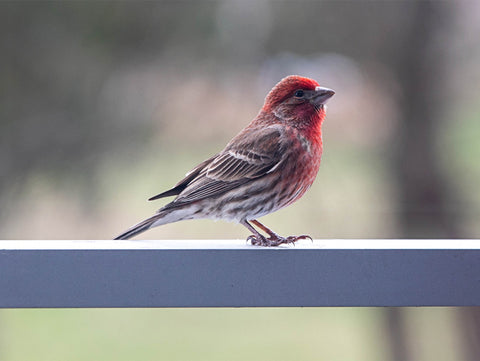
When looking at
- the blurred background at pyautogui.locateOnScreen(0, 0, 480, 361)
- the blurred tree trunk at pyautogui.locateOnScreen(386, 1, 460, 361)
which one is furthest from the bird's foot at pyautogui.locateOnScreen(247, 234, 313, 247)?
the blurred tree trunk at pyautogui.locateOnScreen(386, 1, 460, 361)

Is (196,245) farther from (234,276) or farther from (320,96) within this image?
(320,96)

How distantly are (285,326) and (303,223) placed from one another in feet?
6.88

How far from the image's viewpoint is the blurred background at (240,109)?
14.3ft

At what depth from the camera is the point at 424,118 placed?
480 centimetres

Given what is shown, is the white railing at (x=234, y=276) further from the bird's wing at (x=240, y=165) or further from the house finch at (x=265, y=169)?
the bird's wing at (x=240, y=165)

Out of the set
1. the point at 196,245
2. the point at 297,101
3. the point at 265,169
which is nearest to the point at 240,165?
the point at 265,169

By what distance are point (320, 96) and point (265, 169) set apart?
334 millimetres

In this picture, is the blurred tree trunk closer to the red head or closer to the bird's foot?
the red head

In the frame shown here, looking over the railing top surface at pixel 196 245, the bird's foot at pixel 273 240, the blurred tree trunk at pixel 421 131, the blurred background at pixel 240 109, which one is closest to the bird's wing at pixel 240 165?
the bird's foot at pixel 273 240

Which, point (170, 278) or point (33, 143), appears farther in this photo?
point (33, 143)

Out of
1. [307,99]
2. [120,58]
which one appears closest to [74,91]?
[120,58]

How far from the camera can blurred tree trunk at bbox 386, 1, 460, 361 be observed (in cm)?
471

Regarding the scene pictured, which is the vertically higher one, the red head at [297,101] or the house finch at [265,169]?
the red head at [297,101]

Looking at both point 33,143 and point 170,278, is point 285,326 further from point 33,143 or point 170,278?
point 170,278
